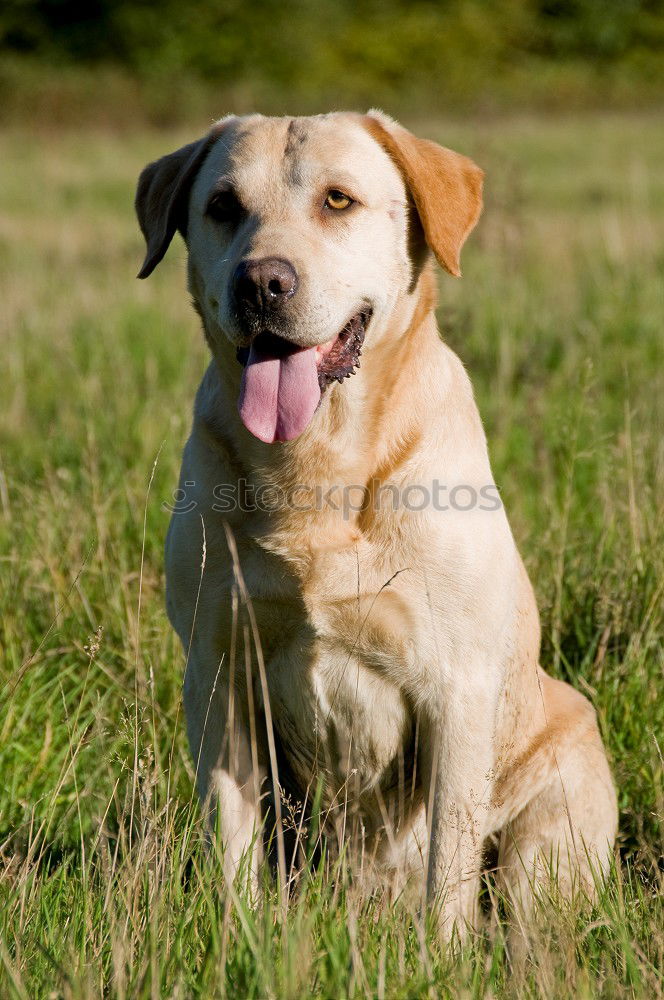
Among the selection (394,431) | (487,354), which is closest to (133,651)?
(394,431)

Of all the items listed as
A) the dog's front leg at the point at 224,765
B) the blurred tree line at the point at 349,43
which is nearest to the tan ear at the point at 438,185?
the dog's front leg at the point at 224,765

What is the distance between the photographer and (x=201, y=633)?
2.79m

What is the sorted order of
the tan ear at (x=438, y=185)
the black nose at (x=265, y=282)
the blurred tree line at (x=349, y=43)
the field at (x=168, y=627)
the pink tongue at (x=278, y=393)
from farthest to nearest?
the blurred tree line at (x=349, y=43) < the tan ear at (x=438, y=185) < the pink tongue at (x=278, y=393) < the black nose at (x=265, y=282) < the field at (x=168, y=627)

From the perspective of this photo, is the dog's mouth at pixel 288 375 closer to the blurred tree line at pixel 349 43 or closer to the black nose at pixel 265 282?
the black nose at pixel 265 282

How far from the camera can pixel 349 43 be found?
124 feet

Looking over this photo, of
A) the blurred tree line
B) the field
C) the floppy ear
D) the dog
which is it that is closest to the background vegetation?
the field

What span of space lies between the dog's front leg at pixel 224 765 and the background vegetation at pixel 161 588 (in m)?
0.09

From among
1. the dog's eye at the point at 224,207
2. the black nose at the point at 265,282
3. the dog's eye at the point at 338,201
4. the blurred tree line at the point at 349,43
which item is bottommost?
the black nose at the point at 265,282

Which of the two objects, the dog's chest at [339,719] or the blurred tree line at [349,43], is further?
the blurred tree line at [349,43]

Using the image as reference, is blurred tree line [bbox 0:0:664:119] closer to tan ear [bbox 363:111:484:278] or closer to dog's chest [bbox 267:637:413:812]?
tan ear [bbox 363:111:484:278]

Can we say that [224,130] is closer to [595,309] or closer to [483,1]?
[595,309]

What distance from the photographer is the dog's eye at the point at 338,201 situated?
2854 millimetres

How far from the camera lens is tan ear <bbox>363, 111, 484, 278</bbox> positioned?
2848 mm

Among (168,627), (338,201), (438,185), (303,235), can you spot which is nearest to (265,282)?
(303,235)
